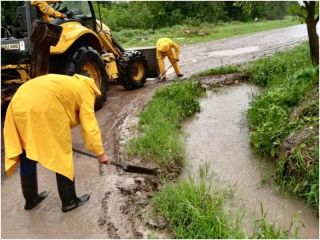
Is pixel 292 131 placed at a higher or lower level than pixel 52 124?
lower

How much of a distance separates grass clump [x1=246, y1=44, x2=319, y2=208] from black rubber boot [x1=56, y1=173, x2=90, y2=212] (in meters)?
2.34

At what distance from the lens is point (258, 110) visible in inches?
275

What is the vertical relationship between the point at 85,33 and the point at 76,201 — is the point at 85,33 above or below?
above

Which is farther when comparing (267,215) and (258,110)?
(258,110)

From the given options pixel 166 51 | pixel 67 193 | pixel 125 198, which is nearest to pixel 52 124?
pixel 67 193

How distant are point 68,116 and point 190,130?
3190 millimetres

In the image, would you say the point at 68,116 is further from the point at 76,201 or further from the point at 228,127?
the point at 228,127

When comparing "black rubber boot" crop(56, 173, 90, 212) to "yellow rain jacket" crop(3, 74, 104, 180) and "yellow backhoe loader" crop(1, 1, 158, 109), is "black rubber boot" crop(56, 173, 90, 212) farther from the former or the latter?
"yellow backhoe loader" crop(1, 1, 158, 109)

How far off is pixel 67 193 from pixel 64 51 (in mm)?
3438

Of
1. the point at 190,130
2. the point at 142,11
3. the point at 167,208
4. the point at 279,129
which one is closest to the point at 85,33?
the point at 190,130

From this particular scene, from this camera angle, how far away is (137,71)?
988 centimetres

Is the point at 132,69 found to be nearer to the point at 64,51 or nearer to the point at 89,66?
the point at 89,66

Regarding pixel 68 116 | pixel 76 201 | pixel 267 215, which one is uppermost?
pixel 68 116

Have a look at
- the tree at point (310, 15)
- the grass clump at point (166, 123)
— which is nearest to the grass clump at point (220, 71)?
the grass clump at point (166, 123)
